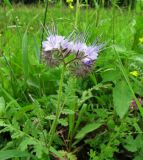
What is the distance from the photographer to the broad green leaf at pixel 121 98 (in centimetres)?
134

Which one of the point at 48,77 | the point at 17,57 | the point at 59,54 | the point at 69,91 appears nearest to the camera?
the point at 59,54

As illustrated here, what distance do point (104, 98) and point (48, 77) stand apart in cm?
23

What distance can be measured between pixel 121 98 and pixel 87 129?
15 centimetres

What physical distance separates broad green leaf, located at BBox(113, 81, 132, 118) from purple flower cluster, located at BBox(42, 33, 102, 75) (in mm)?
253

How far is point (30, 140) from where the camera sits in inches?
45.6

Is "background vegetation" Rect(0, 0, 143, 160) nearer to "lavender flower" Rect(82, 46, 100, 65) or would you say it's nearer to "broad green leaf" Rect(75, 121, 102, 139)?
"broad green leaf" Rect(75, 121, 102, 139)

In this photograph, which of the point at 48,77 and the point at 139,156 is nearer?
the point at 139,156

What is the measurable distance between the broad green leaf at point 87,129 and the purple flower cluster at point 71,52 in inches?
10.8

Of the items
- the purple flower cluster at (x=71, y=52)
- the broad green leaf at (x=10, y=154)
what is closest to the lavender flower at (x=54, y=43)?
the purple flower cluster at (x=71, y=52)

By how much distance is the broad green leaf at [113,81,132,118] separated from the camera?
4.40 ft

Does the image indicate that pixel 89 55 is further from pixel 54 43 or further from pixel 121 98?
pixel 121 98

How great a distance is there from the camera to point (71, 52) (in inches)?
43.4

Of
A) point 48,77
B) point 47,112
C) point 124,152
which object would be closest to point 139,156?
point 124,152

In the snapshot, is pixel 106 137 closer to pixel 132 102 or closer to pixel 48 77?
pixel 132 102
